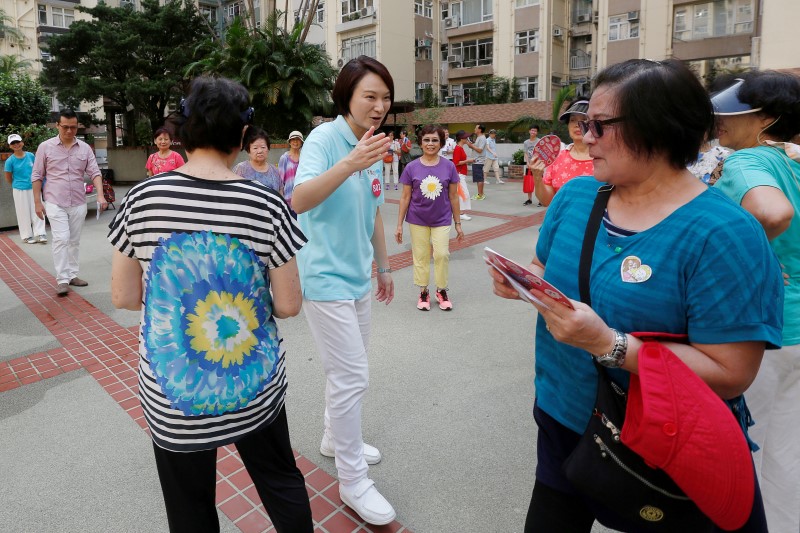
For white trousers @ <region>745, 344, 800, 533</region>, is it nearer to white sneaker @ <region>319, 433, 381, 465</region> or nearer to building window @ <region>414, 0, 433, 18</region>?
white sneaker @ <region>319, 433, 381, 465</region>

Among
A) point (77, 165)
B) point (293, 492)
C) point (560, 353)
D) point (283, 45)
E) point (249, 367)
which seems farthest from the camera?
A: point (283, 45)

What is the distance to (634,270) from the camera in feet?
4.51

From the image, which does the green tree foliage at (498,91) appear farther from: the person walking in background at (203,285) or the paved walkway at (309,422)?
the person walking in background at (203,285)

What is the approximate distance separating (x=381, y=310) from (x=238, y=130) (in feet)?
13.3

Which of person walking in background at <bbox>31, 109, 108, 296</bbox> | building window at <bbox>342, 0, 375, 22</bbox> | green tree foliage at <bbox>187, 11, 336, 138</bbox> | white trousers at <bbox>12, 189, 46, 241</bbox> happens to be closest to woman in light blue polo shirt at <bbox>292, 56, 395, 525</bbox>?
person walking in background at <bbox>31, 109, 108, 296</bbox>

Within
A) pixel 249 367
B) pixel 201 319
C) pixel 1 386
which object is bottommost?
pixel 1 386

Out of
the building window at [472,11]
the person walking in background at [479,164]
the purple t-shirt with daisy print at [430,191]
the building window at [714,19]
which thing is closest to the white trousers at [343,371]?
the purple t-shirt with daisy print at [430,191]

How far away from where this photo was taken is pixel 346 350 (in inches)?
98.0

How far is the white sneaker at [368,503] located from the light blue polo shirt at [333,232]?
2.84 ft

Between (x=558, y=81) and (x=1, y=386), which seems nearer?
(x=1, y=386)

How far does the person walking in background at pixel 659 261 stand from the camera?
128cm

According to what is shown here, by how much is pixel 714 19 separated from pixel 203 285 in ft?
110

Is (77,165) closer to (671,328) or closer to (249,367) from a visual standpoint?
(249,367)

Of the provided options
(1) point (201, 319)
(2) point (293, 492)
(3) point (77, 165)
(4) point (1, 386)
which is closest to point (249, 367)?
(1) point (201, 319)
